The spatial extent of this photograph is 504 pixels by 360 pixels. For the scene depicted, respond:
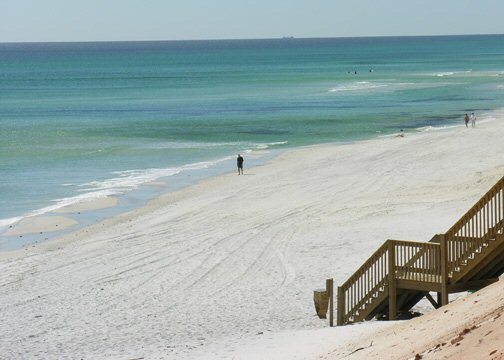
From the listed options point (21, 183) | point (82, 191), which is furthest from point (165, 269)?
point (21, 183)

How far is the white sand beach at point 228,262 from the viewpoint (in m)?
17.8

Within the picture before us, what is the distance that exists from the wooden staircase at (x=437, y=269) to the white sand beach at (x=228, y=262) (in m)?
1.03

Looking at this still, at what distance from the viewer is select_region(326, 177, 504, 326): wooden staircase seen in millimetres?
15859

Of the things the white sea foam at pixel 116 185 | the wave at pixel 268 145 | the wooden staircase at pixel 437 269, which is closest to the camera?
the wooden staircase at pixel 437 269

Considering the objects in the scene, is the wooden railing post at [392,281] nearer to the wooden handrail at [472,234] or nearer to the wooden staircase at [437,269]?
the wooden staircase at [437,269]

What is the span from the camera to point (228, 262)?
79.3 feet

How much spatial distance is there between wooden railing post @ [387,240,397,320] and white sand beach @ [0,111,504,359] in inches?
35.4

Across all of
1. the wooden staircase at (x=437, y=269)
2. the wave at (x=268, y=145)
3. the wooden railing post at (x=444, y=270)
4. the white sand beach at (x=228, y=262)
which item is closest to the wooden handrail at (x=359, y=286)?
the wooden staircase at (x=437, y=269)

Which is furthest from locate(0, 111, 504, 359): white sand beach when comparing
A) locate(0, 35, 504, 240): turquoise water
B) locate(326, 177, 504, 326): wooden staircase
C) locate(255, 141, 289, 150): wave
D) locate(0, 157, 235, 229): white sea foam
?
locate(255, 141, 289, 150): wave

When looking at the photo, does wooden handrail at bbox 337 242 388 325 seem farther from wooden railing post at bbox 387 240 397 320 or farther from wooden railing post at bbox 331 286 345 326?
wooden railing post at bbox 387 240 397 320

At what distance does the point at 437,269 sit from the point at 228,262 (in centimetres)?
859

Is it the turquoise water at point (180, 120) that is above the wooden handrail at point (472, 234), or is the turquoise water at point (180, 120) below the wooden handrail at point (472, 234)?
below

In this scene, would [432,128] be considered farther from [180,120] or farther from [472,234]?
[472,234]

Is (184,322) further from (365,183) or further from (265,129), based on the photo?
(265,129)
